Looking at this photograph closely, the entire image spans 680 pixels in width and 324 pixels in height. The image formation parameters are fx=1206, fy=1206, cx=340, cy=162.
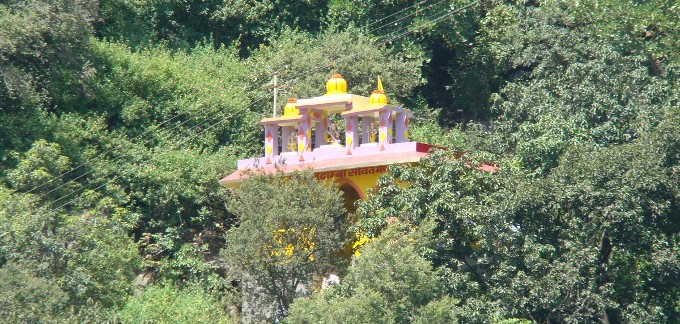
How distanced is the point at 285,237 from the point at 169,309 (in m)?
2.73

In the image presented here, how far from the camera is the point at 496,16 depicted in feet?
119

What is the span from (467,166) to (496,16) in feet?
41.8

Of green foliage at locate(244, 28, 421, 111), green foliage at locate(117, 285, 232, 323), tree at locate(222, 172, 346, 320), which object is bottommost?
green foliage at locate(117, 285, 232, 323)

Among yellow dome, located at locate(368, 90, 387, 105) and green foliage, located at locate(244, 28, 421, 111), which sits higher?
green foliage, located at locate(244, 28, 421, 111)

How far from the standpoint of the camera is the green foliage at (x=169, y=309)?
77.9 ft

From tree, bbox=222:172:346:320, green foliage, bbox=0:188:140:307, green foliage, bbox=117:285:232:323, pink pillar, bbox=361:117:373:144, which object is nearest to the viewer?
green foliage, bbox=0:188:140:307

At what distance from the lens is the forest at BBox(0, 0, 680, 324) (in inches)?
901

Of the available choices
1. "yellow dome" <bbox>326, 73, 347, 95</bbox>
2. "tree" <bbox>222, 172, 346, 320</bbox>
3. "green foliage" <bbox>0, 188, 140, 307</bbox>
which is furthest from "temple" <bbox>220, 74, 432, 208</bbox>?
"green foliage" <bbox>0, 188, 140, 307</bbox>

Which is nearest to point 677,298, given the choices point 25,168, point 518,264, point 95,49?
point 518,264

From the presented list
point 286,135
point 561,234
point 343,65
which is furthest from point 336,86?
point 561,234

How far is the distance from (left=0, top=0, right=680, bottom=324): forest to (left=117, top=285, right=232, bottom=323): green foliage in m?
0.06

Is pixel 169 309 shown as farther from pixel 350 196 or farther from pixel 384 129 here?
pixel 384 129

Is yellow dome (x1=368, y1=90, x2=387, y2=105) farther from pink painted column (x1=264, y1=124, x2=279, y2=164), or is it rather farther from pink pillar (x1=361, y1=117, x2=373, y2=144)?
pink painted column (x1=264, y1=124, x2=279, y2=164)

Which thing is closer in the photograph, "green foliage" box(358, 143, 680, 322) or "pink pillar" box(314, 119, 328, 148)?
"green foliage" box(358, 143, 680, 322)
